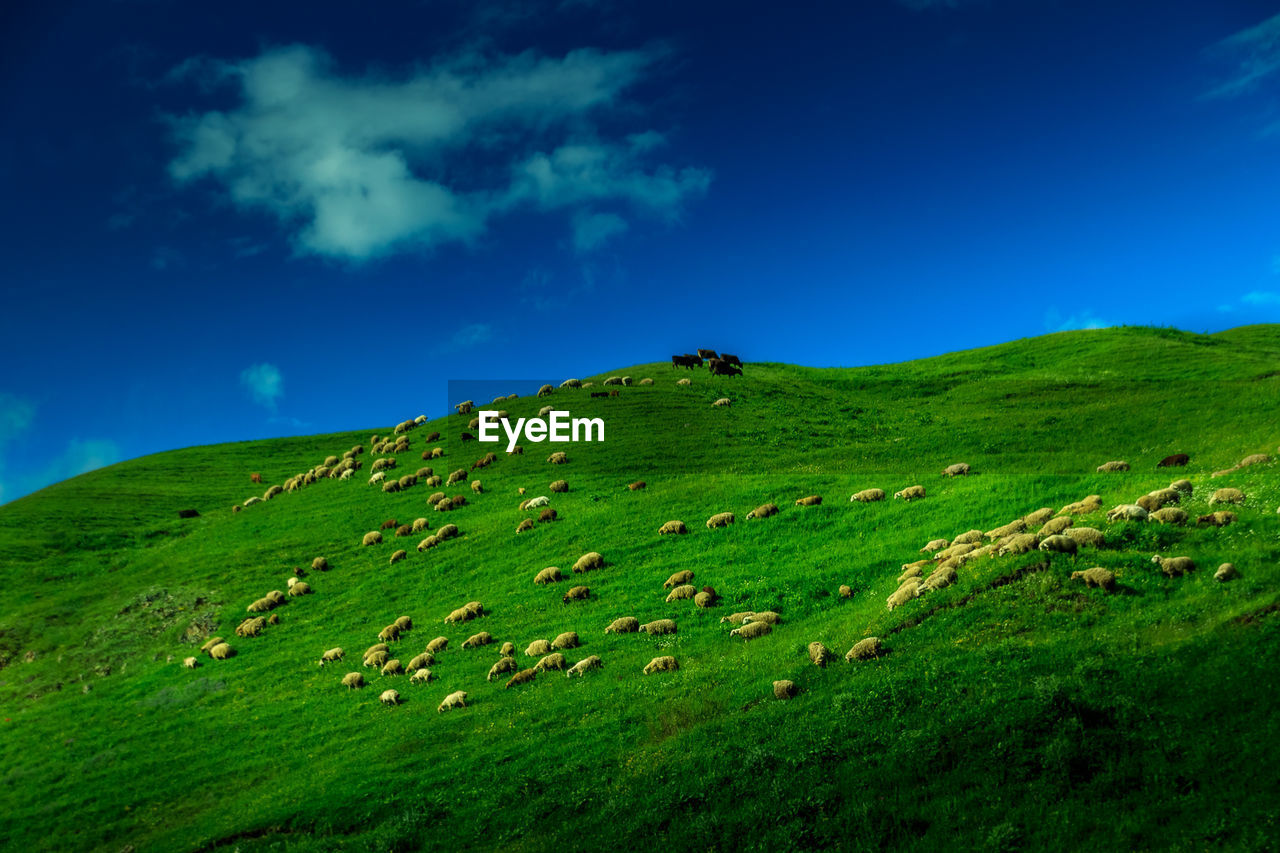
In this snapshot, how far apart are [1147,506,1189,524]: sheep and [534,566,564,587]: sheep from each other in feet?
86.8

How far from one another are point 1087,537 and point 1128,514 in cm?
239

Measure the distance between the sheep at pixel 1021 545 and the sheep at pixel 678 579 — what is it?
48.6ft

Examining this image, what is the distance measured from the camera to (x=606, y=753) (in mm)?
23906

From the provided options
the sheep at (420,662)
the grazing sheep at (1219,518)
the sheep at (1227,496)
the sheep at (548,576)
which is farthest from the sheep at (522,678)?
the sheep at (1227,496)

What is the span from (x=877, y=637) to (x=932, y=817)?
25.5 ft

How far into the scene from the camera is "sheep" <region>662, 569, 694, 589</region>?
37.9 metres

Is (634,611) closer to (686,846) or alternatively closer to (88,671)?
(686,846)

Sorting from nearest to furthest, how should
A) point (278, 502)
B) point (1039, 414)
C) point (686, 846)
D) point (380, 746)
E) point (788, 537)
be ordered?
point (686, 846) → point (380, 746) → point (788, 537) → point (1039, 414) → point (278, 502)

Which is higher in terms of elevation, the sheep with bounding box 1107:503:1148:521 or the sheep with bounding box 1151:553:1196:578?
the sheep with bounding box 1107:503:1148:521

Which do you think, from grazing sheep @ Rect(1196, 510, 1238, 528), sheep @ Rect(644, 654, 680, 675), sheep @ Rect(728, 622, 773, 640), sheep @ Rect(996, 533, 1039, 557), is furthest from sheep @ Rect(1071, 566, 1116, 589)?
sheep @ Rect(644, 654, 680, 675)

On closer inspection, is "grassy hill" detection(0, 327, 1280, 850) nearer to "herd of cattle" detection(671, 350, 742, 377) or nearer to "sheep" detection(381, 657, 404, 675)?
"sheep" detection(381, 657, 404, 675)

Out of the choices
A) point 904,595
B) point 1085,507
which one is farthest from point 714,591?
point 1085,507

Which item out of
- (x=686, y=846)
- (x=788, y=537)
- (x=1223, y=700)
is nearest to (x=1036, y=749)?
(x=1223, y=700)

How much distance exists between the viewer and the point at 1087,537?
84.9 feet
